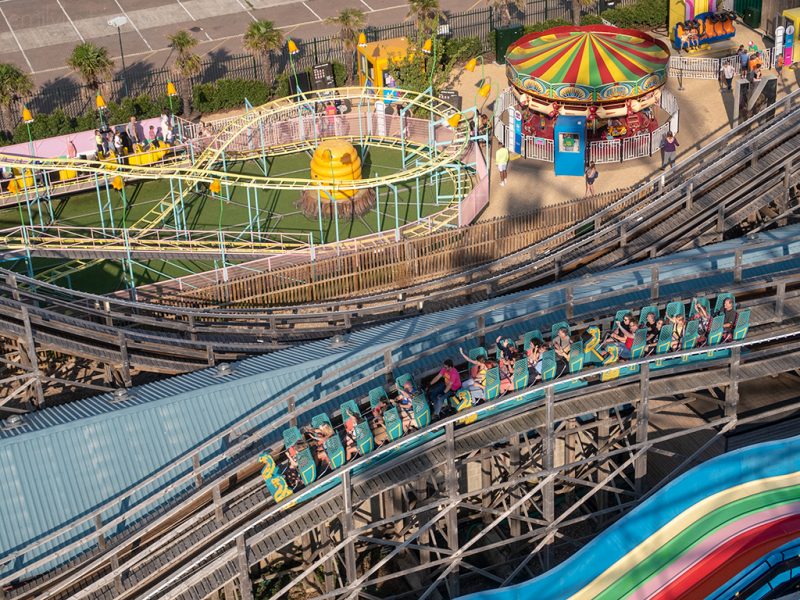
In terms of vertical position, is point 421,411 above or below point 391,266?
above

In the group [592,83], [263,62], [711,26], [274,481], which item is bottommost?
[274,481]

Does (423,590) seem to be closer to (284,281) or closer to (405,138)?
(284,281)

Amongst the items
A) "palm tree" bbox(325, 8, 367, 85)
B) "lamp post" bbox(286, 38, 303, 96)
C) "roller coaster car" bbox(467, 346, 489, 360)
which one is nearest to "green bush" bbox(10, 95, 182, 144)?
"lamp post" bbox(286, 38, 303, 96)

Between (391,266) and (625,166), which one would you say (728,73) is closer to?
(625,166)

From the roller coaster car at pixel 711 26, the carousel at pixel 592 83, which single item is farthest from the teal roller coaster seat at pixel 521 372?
the roller coaster car at pixel 711 26

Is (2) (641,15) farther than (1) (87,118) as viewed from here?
Yes

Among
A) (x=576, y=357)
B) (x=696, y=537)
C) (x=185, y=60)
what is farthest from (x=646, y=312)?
(x=185, y=60)

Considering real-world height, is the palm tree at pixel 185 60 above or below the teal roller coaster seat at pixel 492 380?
above

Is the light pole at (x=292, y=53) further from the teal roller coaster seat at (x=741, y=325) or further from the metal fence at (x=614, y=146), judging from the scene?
the teal roller coaster seat at (x=741, y=325)
